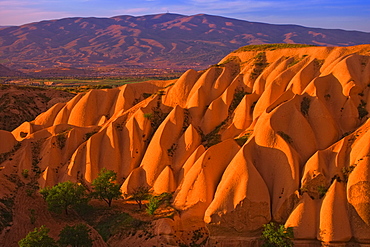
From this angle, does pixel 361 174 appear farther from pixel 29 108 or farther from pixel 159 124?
pixel 29 108

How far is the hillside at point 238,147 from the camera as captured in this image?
30625 millimetres

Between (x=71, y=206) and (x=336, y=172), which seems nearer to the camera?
(x=336, y=172)

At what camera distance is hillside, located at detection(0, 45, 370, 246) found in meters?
30.6

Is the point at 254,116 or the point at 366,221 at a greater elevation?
the point at 254,116

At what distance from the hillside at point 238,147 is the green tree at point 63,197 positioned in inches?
64.8

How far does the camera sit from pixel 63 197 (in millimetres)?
36719

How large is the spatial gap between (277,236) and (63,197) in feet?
65.0

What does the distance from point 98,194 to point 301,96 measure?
71.5 ft

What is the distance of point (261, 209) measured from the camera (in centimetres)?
3109

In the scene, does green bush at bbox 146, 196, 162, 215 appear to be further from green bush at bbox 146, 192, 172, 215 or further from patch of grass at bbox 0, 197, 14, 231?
patch of grass at bbox 0, 197, 14, 231

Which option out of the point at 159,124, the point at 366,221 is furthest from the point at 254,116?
the point at 366,221

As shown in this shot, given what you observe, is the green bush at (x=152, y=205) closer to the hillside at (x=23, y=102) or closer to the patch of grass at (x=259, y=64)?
the patch of grass at (x=259, y=64)

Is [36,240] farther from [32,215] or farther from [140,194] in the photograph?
[140,194]

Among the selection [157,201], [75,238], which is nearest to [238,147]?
[157,201]
